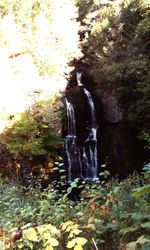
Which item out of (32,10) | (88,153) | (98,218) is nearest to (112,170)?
(88,153)

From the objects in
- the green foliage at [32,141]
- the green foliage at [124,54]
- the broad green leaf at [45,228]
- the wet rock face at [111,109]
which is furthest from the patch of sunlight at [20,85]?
the broad green leaf at [45,228]

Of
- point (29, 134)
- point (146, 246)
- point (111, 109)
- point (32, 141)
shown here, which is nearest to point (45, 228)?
point (146, 246)

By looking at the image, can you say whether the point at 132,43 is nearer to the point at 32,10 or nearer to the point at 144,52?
the point at 144,52

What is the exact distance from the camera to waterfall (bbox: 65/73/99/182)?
12.0 m

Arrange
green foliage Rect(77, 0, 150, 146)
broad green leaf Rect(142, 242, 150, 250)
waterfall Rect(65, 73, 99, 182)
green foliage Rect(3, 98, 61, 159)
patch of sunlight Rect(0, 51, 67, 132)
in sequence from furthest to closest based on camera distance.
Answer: green foliage Rect(77, 0, 150, 146) → waterfall Rect(65, 73, 99, 182) → patch of sunlight Rect(0, 51, 67, 132) → green foliage Rect(3, 98, 61, 159) → broad green leaf Rect(142, 242, 150, 250)

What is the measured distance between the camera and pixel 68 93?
13.6 m

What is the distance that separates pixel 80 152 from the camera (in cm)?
1237

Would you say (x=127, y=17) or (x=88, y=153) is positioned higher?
(x=127, y=17)

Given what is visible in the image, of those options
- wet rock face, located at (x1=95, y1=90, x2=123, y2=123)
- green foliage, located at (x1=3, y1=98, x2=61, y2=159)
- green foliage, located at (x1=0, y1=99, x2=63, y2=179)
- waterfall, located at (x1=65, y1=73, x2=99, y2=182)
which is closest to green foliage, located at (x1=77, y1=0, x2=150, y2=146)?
wet rock face, located at (x1=95, y1=90, x2=123, y2=123)

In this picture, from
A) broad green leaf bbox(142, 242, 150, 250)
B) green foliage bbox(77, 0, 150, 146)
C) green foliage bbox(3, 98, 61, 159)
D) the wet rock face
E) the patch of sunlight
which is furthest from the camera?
the wet rock face

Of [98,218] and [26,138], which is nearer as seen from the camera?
[98,218]

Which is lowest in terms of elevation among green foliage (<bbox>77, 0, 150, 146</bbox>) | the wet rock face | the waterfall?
the waterfall

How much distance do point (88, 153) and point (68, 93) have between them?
106 inches

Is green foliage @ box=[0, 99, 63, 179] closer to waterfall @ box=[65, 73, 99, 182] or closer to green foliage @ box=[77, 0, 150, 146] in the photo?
waterfall @ box=[65, 73, 99, 182]
